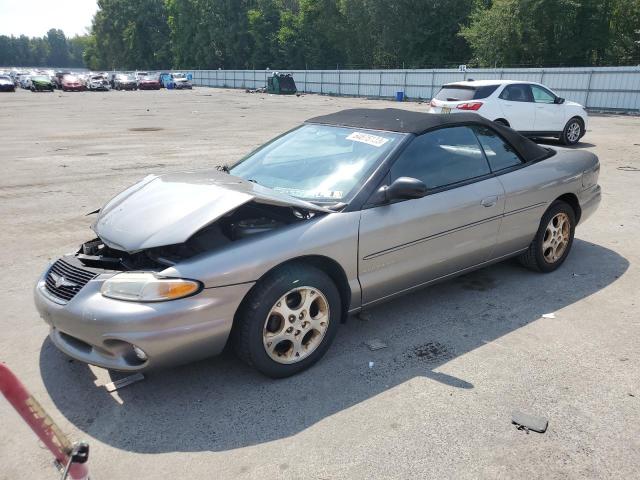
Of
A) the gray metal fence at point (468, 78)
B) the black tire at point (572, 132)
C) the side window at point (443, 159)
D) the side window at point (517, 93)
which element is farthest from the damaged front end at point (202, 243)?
the gray metal fence at point (468, 78)

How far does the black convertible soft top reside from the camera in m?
4.10

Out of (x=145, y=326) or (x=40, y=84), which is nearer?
(x=145, y=326)

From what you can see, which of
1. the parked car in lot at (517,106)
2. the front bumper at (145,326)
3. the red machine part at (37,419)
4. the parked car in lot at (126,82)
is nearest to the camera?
the red machine part at (37,419)

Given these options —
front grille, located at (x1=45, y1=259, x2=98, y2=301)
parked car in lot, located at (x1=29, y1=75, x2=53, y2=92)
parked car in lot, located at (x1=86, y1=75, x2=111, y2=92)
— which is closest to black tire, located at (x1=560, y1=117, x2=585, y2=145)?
front grille, located at (x1=45, y1=259, x2=98, y2=301)

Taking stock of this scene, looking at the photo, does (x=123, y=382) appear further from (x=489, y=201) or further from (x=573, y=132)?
(x=573, y=132)

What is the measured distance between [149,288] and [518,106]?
12.4 meters

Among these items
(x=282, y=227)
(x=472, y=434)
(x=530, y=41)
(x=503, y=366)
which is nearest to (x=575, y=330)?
(x=503, y=366)

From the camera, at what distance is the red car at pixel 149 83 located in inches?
2096

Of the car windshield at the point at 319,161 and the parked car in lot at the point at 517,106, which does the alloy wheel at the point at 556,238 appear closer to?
the car windshield at the point at 319,161

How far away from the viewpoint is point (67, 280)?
3.16 meters

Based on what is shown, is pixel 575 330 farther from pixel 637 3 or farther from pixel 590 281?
pixel 637 3

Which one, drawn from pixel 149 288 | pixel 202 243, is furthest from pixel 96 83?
pixel 149 288

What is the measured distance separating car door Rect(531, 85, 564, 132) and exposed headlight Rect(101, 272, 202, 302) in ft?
41.4

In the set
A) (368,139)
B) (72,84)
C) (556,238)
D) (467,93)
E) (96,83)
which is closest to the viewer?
(368,139)
